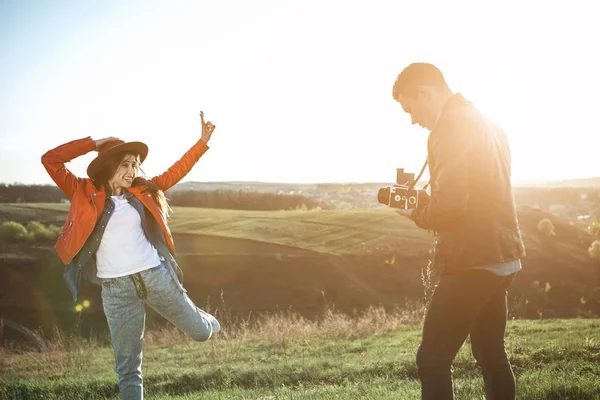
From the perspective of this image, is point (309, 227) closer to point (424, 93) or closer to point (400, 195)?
point (400, 195)

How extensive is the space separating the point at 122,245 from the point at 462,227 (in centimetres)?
261

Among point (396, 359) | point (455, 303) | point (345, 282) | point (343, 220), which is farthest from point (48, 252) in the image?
point (455, 303)

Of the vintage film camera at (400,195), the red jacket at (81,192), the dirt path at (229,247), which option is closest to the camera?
the vintage film camera at (400,195)

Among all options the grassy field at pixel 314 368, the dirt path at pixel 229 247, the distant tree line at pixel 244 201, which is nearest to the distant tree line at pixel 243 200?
the distant tree line at pixel 244 201

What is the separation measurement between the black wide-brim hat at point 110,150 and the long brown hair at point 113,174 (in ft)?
0.11

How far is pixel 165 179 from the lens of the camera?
14.9ft

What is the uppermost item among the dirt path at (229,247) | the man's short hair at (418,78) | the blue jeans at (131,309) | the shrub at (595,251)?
the man's short hair at (418,78)

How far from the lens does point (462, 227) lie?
2846 millimetres

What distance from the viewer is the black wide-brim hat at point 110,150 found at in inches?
163

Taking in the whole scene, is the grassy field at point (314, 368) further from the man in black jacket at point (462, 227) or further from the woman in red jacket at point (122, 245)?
the man in black jacket at point (462, 227)

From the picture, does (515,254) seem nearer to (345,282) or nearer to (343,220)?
(345,282)

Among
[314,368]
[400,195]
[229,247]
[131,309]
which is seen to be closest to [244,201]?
[229,247]

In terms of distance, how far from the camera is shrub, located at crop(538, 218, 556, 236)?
158 feet

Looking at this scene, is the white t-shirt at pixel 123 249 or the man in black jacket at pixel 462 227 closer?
the man in black jacket at pixel 462 227
